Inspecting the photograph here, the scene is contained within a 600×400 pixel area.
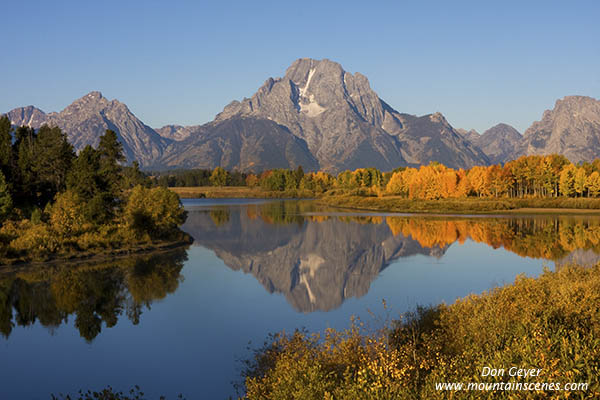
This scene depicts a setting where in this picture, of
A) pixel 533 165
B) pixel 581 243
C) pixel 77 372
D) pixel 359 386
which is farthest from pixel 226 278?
pixel 533 165

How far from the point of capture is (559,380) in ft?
35.1

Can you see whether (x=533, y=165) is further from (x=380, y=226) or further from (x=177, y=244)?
(x=177, y=244)

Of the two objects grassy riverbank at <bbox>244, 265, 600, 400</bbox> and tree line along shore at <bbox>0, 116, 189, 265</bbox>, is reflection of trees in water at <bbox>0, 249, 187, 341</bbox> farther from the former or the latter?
grassy riverbank at <bbox>244, 265, 600, 400</bbox>

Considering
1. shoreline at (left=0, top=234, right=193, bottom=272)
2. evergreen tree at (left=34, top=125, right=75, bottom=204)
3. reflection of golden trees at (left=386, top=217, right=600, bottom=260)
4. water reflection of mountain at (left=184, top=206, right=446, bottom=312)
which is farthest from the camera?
evergreen tree at (left=34, top=125, right=75, bottom=204)

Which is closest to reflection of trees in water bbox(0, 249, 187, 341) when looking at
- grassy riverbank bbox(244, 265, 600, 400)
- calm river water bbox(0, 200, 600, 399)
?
calm river water bbox(0, 200, 600, 399)

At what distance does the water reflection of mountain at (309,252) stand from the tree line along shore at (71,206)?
9.64 meters

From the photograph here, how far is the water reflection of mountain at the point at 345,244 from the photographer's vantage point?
4122 centimetres

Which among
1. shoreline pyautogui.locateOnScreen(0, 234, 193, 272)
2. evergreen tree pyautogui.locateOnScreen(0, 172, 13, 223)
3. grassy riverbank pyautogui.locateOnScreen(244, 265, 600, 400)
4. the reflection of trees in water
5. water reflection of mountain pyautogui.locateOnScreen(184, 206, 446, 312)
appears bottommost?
water reflection of mountain pyautogui.locateOnScreen(184, 206, 446, 312)

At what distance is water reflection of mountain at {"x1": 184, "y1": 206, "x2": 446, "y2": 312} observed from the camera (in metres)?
38.4

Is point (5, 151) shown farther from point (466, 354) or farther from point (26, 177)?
point (466, 354)

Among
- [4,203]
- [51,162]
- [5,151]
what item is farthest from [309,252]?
[5,151]

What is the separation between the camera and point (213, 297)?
121 ft

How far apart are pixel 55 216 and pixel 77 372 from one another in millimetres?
32251

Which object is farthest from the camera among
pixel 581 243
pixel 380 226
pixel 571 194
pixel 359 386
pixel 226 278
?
pixel 571 194
